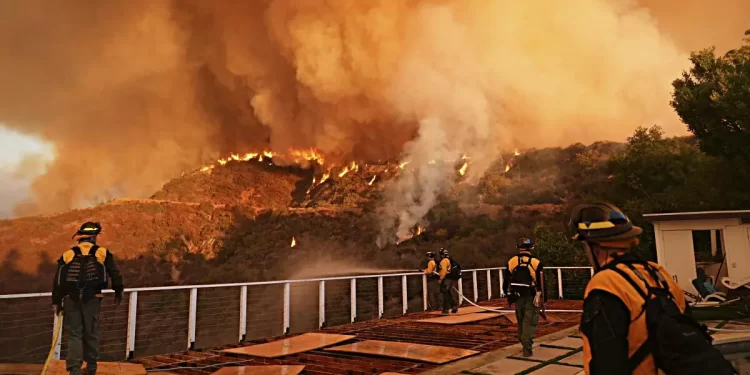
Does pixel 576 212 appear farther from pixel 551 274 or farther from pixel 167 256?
pixel 167 256

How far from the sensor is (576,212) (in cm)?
199

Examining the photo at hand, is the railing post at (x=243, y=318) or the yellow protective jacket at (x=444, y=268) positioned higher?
the yellow protective jacket at (x=444, y=268)

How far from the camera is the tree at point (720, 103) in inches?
701

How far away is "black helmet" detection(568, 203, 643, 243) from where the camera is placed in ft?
6.01

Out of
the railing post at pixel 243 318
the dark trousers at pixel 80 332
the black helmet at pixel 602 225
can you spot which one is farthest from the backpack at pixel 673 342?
the railing post at pixel 243 318

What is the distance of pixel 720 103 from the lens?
18.5m

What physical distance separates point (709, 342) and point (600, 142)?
7576cm

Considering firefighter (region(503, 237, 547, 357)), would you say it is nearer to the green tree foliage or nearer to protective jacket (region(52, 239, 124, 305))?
protective jacket (region(52, 239, 124, 305))

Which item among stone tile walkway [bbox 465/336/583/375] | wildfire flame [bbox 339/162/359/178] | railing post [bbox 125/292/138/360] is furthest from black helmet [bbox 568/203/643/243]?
wildfire flame [bbox 339/162/359/178]

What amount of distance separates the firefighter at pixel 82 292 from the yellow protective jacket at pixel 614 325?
475 centimetres

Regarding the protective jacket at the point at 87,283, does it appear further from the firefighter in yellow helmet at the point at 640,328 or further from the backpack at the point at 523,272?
the backpack at the point at 523,272

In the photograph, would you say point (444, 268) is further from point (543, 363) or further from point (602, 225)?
point (602, 225)

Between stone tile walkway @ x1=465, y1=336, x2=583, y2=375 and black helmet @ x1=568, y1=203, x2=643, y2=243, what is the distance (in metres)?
3.54

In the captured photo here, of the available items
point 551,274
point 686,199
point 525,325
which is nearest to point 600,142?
point 686,199
